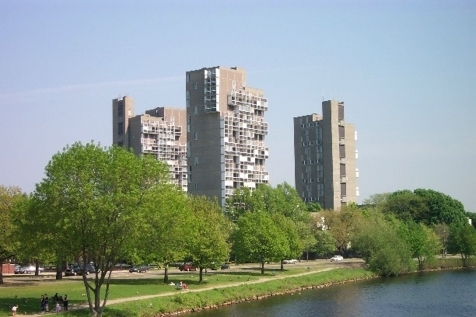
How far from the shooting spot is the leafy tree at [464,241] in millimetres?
147250

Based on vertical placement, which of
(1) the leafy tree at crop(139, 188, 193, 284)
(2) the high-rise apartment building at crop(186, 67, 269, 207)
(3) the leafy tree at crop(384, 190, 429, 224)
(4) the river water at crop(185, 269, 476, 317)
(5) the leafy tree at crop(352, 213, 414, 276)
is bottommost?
(4) the river water at crop(185, 269, 476, 317)

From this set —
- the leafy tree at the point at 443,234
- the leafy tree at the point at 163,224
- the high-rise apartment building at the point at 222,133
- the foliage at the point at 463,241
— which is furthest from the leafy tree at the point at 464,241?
the leafy tree at the point at 163,224

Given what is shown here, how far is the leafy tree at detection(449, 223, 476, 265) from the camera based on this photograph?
14725cm

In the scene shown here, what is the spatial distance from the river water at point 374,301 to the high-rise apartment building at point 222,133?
54.8 m

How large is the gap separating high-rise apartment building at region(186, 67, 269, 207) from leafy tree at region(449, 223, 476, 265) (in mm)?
45722

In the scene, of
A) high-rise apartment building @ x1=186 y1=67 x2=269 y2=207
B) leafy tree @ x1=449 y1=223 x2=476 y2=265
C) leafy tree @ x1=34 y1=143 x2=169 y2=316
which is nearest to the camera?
leafy tree @ x1=34 y1=143 x2=169 y2=316

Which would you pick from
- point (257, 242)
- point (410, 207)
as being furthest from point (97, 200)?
point (410, 207)

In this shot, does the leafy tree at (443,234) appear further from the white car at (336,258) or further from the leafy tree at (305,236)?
the leafy tree at (305,236)

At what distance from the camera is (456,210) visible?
598 feet

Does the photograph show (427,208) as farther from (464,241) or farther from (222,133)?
(222,133)

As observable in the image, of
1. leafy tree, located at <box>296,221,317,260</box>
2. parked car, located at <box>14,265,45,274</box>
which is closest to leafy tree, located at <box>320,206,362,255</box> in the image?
leafy tree, located at <box>296,221,317,260</box>

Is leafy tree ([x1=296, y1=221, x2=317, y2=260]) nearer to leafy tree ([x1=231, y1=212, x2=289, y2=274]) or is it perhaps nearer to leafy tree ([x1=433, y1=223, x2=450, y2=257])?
leafy tree ([x1=231, y1=212, x2=289, y2=274])

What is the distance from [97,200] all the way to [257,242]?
175 ft

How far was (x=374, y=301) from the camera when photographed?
82375 mm
